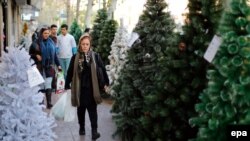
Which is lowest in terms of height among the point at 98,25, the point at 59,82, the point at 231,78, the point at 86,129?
the point at 86,129

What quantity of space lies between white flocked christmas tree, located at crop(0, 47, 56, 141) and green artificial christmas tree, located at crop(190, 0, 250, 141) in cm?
211

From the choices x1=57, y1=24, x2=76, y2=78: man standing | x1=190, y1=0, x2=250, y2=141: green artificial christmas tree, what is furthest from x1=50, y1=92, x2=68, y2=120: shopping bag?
x1=190, y1=0, x2=250, y2=141: green artificial christmas tree

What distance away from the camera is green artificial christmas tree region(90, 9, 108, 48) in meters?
14.9

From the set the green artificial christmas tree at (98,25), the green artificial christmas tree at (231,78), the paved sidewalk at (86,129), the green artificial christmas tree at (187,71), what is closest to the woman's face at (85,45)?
the paved sidewalk at (86,129)

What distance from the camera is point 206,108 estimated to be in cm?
381

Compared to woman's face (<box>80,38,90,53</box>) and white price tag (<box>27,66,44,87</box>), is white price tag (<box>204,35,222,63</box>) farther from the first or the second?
woman's face (<box>80,38,90,53</box>)

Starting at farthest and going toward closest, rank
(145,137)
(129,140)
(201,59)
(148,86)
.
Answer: (129,140) → (148,86) → (145,137) → (201,59)

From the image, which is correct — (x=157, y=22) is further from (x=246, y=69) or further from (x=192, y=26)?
(x=246, y=69)

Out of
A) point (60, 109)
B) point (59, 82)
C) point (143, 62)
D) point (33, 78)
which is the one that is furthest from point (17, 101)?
point (59, 82)

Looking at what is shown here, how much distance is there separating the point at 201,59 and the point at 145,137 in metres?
1.50

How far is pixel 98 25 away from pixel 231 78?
11812 mm

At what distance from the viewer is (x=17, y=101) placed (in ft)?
16.1

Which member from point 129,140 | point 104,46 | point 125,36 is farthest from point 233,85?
point 104,46

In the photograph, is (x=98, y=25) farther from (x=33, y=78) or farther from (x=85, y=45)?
(x=33, y=78)
